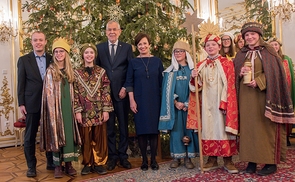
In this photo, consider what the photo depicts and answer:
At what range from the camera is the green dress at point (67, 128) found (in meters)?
3.12

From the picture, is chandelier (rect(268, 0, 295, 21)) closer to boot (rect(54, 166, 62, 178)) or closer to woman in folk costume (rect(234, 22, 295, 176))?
woman in folk costume (rect(234, 22, 295, 176))

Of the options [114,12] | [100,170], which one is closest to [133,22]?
[114,12]

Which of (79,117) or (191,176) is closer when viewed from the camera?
(191,176)

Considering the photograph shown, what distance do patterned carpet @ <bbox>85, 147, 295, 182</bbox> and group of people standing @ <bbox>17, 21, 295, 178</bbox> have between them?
98 millimetres

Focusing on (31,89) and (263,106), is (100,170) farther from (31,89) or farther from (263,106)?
(263,106)

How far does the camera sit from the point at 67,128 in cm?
312

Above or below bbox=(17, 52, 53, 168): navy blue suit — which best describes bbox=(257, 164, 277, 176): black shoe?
below

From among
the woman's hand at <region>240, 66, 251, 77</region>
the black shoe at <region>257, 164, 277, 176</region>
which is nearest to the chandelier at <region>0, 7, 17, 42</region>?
the woman's hand at <region>240, 66, 251, 77</region>

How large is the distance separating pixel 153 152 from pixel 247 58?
1456 millimetres

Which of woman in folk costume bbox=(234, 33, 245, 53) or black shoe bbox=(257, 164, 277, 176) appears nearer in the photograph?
black shoe bbox=(257, 164, 277, 176)

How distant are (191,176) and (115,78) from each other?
1.38 meters

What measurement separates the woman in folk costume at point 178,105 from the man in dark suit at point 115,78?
0.49 metres

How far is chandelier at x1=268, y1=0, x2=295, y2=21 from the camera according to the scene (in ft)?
17.3

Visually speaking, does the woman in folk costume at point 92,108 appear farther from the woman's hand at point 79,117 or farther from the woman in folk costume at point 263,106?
the woman in folk costume at point 263,106
